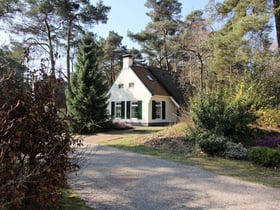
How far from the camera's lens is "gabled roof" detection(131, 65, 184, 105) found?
67.9ft

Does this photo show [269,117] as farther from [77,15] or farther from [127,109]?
[77,15]

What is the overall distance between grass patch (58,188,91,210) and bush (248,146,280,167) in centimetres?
558

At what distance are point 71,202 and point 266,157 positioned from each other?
5.80 metres

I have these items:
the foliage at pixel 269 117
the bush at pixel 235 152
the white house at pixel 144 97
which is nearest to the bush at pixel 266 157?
the bush at pixel 235 152

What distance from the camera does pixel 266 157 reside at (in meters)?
7.40

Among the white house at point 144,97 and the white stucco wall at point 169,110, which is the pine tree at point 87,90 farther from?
the white stucco wall at point 169,110

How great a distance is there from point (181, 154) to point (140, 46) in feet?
83.7

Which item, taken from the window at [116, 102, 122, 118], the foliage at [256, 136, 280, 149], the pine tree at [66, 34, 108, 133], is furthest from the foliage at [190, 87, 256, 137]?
the window at [116, 102, 122, 118]

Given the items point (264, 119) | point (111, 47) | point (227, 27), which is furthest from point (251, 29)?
point (111, 47)

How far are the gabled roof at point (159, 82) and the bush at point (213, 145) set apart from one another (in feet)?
36.3

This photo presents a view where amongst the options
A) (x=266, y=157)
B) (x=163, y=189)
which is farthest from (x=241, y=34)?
(x=163, y=189)

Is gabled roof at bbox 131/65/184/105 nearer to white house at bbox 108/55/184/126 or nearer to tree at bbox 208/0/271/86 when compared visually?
white house at bbox 108/55/184/126

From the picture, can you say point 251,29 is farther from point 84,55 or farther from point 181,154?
point 84,55

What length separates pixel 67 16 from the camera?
2156 cm
